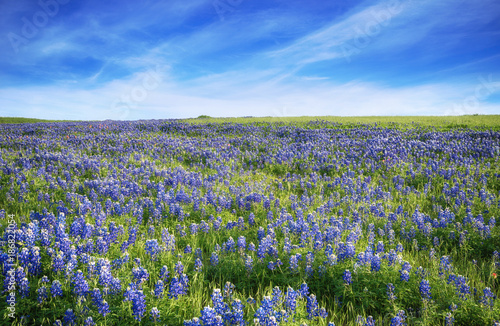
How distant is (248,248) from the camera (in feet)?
15.1

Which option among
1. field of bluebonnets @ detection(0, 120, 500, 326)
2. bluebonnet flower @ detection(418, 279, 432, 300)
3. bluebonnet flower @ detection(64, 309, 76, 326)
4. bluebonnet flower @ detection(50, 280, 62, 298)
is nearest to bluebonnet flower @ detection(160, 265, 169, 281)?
field of bluebonnets @ detection(0, 120, 500, 326)

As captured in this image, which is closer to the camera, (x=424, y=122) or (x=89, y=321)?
(x=89, y=321)

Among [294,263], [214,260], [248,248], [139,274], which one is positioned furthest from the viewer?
[248,248]

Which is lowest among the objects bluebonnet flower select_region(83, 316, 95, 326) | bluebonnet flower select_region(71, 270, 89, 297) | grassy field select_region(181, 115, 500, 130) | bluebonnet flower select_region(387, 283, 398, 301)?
bluebonnet flower select_region(387, 283, 398, 301)

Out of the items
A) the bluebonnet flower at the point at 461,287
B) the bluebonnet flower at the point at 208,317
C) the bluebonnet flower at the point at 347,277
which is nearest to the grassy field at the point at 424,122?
the bluebonnet flower at the point at 461,287

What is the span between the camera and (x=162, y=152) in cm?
1298

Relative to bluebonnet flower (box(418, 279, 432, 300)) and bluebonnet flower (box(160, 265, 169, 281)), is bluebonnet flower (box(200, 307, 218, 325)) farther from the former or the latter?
bluebonnet flower (box(418, 279, 432, 300))

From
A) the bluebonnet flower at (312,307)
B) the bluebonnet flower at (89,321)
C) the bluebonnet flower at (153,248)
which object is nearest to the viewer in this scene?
the bluebonnet flower at (89,321)

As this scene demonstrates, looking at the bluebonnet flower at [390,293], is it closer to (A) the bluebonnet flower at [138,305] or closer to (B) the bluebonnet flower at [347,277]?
(B) the bluebonnet flower at [347,277]

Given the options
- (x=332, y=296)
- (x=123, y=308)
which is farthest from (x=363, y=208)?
(x=123, y=308)

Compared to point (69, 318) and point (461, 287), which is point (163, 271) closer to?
point (69, 318)

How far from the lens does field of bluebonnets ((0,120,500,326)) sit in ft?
10.2

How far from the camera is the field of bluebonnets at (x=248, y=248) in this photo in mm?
3123

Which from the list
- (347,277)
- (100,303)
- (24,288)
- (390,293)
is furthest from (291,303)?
(24,288)
